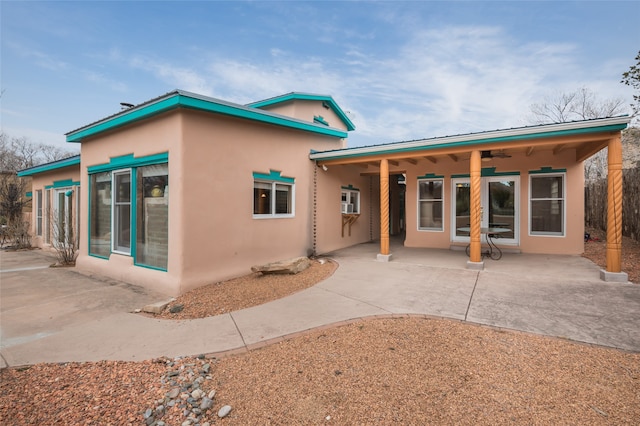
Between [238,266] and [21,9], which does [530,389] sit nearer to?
[238,266]

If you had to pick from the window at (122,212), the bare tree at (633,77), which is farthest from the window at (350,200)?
the bare tree at (633,77)

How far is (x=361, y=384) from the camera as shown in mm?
2574

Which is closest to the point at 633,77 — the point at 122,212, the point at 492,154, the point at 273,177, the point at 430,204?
the point at 492,154

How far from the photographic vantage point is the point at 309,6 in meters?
10.8

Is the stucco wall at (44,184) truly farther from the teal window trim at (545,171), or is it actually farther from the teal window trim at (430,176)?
the teal window trim at (545,171)

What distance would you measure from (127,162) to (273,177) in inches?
129

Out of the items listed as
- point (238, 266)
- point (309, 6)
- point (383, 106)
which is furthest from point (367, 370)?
point (383, 106)

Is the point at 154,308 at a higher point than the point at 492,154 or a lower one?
lower

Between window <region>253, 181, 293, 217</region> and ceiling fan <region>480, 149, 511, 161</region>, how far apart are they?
5138 millimetres

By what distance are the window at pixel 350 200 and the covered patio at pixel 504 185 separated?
0.89 m

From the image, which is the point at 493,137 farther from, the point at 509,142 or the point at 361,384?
the point at 361,384

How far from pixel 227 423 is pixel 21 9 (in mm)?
10452

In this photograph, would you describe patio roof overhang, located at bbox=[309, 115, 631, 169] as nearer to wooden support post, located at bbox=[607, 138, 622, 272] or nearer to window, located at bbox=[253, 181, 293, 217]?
wooden support post, located at bbox=[607, 138, 622, 272]

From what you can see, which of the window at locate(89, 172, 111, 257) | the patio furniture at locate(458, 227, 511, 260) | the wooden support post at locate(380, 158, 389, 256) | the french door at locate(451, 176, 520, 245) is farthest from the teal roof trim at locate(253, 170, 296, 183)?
the french door at locate(451, 176, 520, 245)
